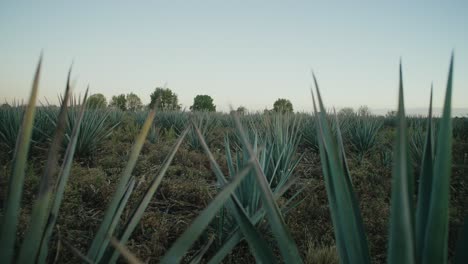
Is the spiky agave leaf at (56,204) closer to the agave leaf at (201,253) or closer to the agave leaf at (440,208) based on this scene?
the agave leaf at (201,253)

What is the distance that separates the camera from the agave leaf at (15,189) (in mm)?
532

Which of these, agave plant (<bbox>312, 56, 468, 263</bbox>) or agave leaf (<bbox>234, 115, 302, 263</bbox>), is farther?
agave leaf (<bbox>234, 115, 302, 263</bbox>)

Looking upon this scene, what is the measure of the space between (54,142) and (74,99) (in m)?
4.56

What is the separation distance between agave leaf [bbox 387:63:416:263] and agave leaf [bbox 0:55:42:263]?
683 mm

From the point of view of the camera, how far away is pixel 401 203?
49 cm

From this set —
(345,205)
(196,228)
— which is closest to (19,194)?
(196,228)

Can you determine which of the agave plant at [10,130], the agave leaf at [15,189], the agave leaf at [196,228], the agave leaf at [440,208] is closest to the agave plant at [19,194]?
the agave leaf at [15,189]

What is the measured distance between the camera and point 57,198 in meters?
0.79

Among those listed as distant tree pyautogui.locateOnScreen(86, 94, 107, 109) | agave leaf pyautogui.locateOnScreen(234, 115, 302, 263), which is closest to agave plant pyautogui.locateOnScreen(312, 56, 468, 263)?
agave leaf pyautogui.locateOnScreen(234, 115, 302, 263)

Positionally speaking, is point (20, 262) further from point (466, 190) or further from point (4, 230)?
point (466, 190)

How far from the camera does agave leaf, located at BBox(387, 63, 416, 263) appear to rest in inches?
18.7

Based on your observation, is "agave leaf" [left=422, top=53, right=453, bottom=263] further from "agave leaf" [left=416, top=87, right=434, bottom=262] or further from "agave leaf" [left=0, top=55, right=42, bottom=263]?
"agave leaf" [left=0, top=55, right=42, bottom=263]

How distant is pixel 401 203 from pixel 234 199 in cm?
34

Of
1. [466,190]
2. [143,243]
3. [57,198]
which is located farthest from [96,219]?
[466,190]
